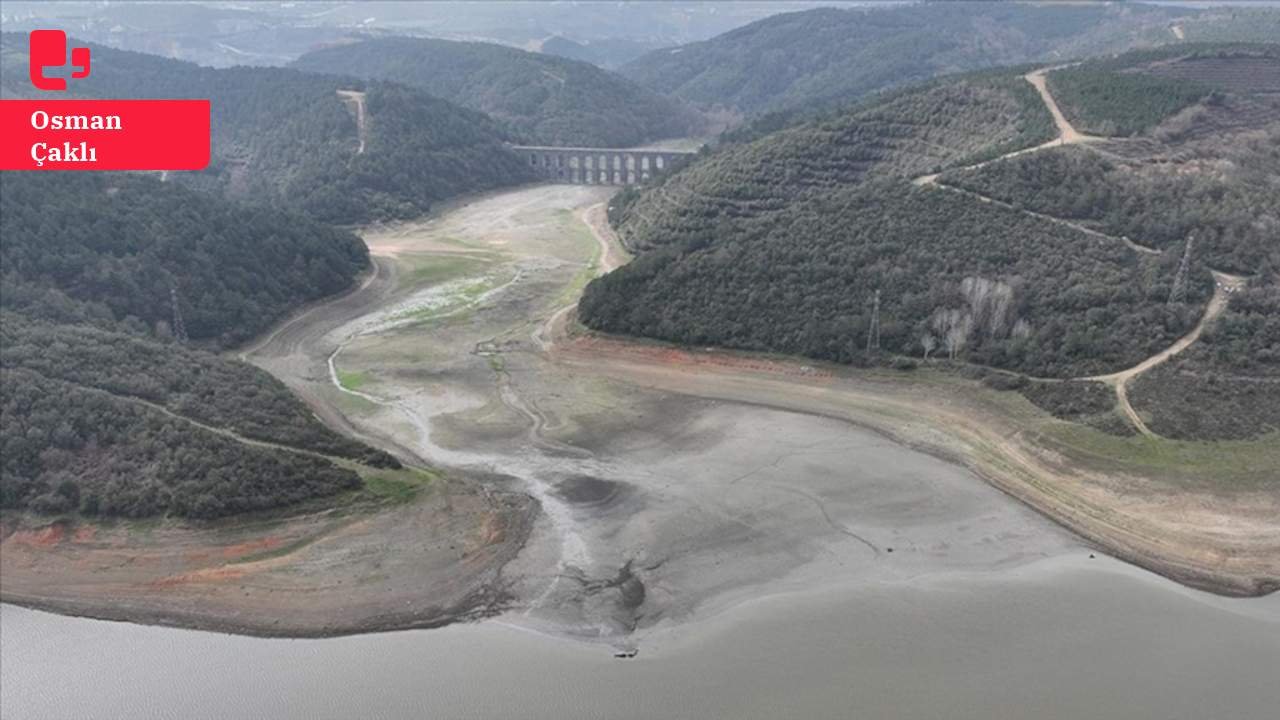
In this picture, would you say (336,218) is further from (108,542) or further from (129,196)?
(108,542)

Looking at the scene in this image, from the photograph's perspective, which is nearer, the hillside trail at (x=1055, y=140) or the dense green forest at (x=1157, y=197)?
the dense green forest at (x=1157, y=197)

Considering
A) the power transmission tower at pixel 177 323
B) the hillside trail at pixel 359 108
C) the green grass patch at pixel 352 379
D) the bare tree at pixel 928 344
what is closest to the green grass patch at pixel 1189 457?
the bare tree at pixel 928 344

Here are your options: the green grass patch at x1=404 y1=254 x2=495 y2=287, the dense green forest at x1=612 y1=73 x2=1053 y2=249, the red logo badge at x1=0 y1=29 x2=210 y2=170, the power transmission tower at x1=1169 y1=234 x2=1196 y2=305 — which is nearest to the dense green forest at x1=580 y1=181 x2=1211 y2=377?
the power transmission tower at x1=1169 y1=234 x2=1196 y2=305

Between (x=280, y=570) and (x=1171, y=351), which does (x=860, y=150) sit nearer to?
(x=1171, y=351)

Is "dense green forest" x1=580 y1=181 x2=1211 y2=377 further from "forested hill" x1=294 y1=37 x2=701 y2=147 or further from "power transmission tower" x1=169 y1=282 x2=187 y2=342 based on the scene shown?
"forested hill" x1=294 y1=37 x2=701 y2=147

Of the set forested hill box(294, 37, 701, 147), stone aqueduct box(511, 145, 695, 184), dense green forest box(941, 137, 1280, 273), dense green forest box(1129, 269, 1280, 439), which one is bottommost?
dense green forest box(1129, 269, 1280, 439)

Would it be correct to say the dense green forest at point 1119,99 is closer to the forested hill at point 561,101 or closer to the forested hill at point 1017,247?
the forested hill at point 1017,247

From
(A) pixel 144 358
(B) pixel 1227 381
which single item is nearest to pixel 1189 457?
(B) pixel 1227 381
